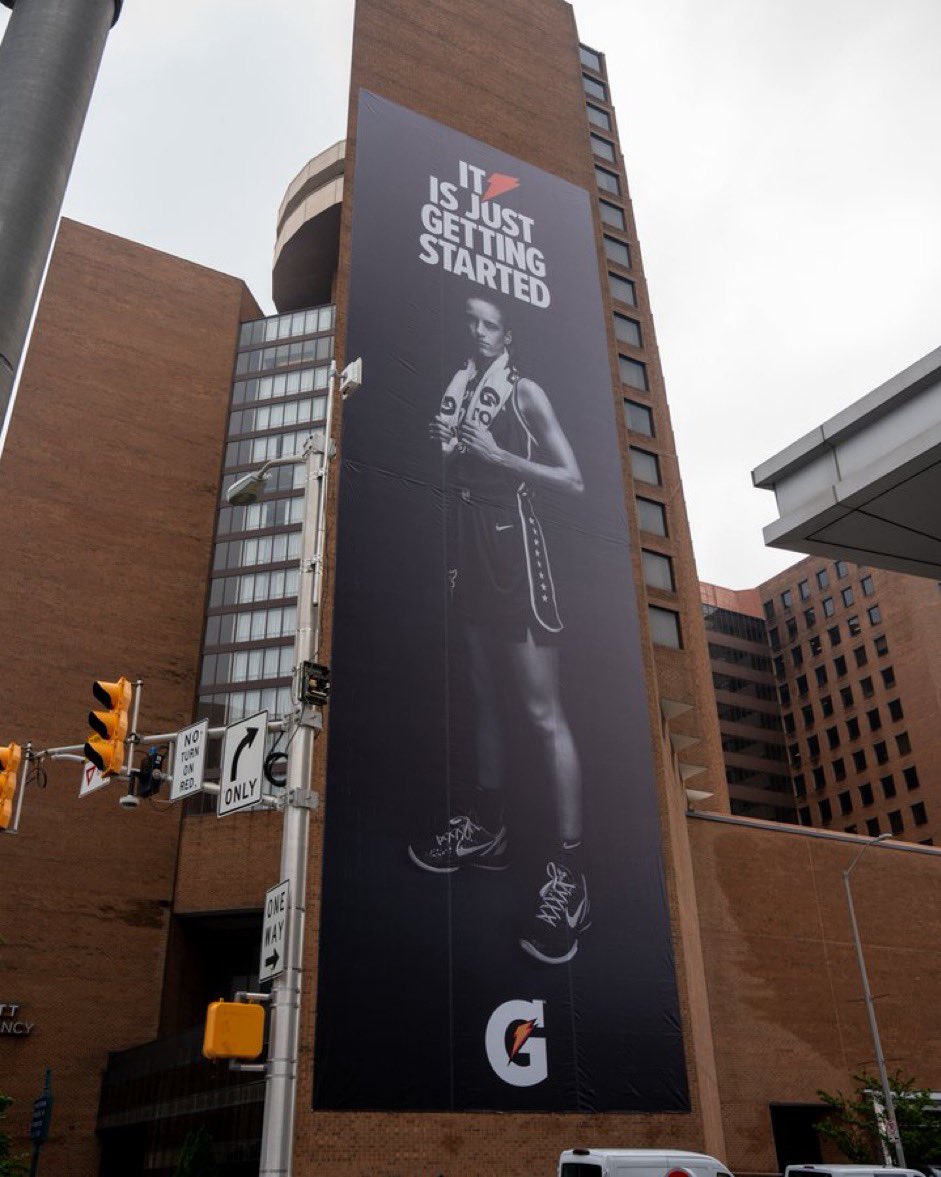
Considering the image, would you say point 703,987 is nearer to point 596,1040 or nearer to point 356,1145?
point 596,1040

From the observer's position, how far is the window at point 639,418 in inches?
2112

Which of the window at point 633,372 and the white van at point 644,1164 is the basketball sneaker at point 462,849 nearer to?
the white van at point 644,1164

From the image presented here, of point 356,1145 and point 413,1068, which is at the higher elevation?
point 413,1068

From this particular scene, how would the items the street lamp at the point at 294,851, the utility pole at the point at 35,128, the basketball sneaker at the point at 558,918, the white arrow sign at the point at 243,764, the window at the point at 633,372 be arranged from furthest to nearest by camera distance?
the window at the point at 633,372, the basketball sneaker at the point at 558,918, the utility pole at the point at 35,128, the white arrow sign at the point at 243,764, the street lamp at the point at 294,851

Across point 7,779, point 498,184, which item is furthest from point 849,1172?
point 498,184

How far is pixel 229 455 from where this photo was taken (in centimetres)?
7475

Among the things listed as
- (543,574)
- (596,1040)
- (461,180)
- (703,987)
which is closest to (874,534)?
(596,1040)

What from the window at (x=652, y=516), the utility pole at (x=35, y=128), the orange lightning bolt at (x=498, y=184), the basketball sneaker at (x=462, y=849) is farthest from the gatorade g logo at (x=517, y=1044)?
the orange lightning bolt at (x=498, y=184)

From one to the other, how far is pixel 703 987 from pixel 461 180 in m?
36.7

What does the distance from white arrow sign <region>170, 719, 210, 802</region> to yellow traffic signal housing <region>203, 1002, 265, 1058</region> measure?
4022mm

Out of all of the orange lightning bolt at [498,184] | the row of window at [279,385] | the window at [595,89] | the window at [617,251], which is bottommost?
the orange lightning bolt at [498,184]

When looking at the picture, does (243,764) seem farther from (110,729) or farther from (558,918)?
(558,918)

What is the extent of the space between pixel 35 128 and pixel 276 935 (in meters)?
14.6

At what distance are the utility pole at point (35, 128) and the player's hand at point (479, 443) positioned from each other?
22181 mm
